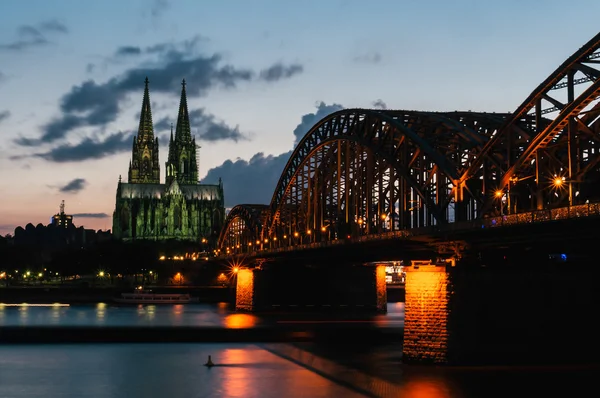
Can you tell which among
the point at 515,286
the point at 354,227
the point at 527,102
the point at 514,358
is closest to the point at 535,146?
the point at 527,102

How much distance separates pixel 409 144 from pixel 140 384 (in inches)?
1496

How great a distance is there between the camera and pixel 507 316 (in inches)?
2370

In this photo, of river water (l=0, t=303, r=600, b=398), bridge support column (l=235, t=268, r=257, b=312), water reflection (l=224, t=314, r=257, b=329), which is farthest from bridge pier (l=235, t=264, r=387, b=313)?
river water (l=0, t=303, r=600, b=398)

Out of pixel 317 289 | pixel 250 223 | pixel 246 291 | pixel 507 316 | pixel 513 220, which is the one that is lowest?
pixel 507 316

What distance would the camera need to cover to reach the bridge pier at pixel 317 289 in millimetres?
133875

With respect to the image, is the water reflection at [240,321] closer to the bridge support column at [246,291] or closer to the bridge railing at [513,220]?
the bridge support column at [246,291]

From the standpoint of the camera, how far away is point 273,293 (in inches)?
5576

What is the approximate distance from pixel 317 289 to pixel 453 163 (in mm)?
60102

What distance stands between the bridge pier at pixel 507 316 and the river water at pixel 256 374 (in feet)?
4.14

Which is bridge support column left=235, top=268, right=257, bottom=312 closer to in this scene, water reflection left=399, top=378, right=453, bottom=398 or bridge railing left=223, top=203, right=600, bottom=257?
bridge railing left=223, top=203, right=600, bottom=257

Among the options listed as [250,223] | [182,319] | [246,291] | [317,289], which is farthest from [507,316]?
[250,223]

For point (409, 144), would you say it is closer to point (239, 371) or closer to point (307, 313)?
point (239, 371)

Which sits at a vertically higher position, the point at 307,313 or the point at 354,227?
the point at 354,227

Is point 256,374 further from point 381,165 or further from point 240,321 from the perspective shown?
point 240,321
